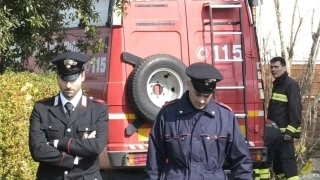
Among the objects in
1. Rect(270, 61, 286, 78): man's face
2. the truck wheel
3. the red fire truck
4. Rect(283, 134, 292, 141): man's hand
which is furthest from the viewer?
Rect(270, 61, 286, 78): man's face

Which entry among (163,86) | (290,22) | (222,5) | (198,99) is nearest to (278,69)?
(222,5)

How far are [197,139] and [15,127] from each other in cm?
→ 273

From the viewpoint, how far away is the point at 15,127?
24.4ft

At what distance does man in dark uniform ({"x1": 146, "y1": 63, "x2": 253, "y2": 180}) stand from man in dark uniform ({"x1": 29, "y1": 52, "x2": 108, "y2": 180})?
46 centimetres

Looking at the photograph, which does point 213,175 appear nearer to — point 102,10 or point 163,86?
point 163,86

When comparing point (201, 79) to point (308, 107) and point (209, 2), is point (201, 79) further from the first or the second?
point (308, 107)

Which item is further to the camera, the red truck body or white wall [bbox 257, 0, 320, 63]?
white wall [bbox 257, 0, 320, 63]

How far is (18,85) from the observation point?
760 centimetres

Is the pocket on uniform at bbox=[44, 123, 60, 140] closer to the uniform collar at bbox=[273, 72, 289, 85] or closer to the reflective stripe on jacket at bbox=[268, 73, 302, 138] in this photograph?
the reflective stripe on jacket at bbox=[268, 73, 302, 138]

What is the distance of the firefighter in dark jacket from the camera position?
10.3m

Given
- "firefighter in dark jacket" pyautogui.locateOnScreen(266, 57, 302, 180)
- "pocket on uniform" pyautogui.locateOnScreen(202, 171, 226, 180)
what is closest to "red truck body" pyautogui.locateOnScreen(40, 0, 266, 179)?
"firefighter in dark jacket" pyautogui.locateOnScreen(266, 57, 302, 180)

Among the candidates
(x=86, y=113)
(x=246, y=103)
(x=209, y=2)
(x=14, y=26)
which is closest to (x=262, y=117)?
(x=246, y=103)

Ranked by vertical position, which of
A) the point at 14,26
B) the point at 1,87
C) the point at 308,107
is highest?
the point at 14,26

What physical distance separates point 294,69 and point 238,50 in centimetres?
474
